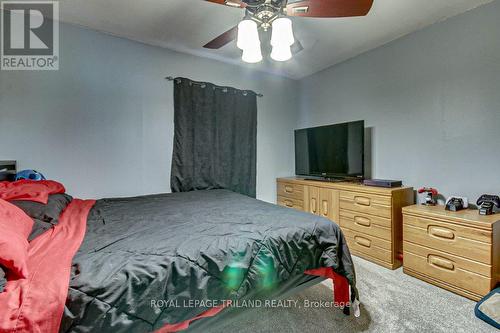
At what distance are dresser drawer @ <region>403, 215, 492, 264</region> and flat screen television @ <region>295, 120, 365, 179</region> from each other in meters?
0.80

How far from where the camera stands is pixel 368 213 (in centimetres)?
246

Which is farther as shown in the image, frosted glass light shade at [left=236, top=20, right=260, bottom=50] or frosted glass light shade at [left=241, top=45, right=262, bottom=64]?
frosted glass light shade at [left=241, top=45, right=262, bottom=64]

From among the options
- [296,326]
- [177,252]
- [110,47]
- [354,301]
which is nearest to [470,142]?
[354,301]

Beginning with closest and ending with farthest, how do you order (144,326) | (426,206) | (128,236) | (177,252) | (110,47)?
(144,326), (177,252), (128,236), (426,206), (110,47)

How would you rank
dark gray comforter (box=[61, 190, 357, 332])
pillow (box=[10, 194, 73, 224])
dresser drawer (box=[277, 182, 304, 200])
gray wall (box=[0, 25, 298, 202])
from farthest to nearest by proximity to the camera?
dresser drawer (box=[277, 182, 304, 200]) < gray wall (box=[0, 25, 298, 202]) < pillow (box=[10, 194, 73, 224]) < dark gray comforter (box=[61, 190, 357, 332])

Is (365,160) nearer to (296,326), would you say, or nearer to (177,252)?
(296,326)

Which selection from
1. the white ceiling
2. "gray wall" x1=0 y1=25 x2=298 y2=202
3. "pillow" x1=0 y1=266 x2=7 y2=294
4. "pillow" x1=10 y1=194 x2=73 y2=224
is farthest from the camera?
"gray wall" x1=0 y1=25 x2=298 y2=202

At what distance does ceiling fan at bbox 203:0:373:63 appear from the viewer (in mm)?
1423

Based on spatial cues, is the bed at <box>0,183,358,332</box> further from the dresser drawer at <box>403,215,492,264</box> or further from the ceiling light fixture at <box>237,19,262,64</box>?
the ceiling light fixture at <box>237,19,262,64</box>

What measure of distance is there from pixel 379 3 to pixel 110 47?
2.65 m

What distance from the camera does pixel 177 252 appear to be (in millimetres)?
1067

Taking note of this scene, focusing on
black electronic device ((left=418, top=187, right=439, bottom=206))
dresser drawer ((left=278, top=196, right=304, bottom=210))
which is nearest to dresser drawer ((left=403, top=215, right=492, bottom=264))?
black electronic device ((left=418, top=187, right=439, bottom=206))

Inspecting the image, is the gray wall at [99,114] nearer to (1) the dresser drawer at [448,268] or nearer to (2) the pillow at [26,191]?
(2) the pillow at [26,191]

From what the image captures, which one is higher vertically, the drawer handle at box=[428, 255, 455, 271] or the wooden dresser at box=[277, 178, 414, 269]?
the wooden dresser at box=[277, 178, 414, 269]
